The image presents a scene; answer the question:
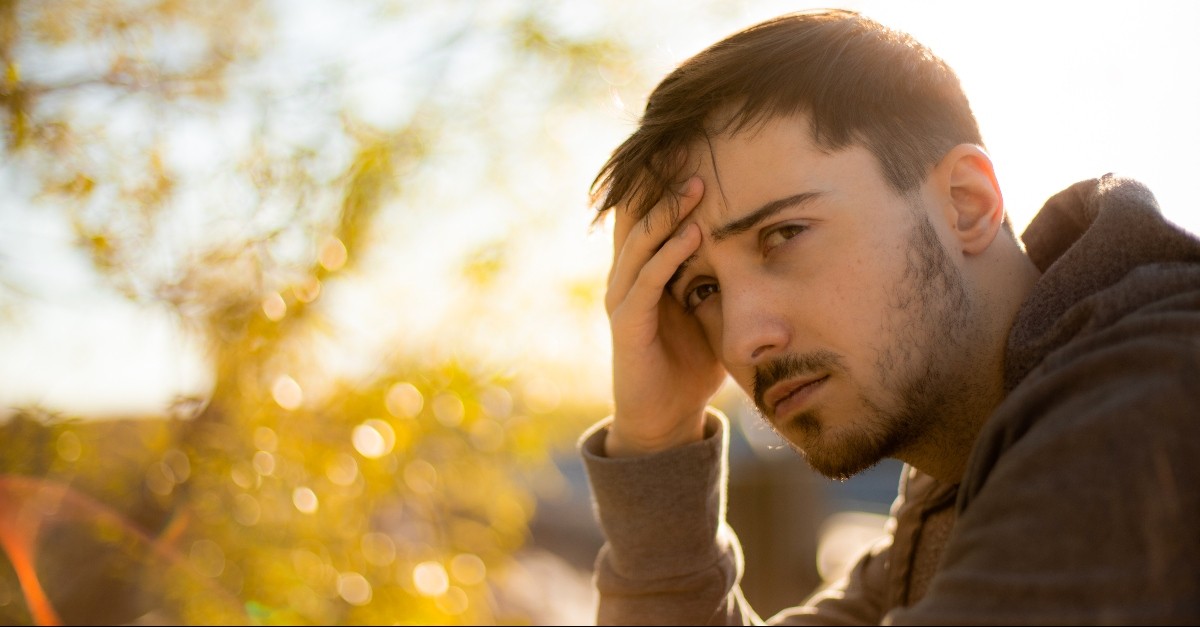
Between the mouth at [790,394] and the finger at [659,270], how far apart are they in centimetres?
33

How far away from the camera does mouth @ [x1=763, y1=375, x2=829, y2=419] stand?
153 cm

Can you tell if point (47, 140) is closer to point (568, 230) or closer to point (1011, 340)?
point (568, 230)

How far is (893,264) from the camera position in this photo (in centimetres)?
150

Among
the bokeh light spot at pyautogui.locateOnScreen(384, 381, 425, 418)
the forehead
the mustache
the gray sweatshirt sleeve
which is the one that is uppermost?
the forehead

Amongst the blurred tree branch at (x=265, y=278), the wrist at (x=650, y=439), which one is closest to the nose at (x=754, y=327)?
the wrist at (x=650, y=439)

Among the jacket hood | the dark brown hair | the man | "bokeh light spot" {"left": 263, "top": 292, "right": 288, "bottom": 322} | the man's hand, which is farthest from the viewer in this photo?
"bokeh light spot" {"left": 263, "top": 292, "right": 288, "bottom": 322}

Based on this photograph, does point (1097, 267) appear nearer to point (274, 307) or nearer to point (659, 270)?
point (659, 270)

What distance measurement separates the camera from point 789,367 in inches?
60.8

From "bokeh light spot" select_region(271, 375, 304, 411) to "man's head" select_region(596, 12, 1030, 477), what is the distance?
0.99m

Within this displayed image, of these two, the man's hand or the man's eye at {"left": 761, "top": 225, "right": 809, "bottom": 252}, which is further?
the man's hand

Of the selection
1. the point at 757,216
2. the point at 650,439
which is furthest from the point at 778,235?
the point at 650,439

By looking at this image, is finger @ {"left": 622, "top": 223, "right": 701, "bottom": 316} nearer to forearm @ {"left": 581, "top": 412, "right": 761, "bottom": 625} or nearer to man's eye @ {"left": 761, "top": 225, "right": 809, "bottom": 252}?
man's eye @ {"left": 761, "top": 225, "right": 809, "bottom": 252}

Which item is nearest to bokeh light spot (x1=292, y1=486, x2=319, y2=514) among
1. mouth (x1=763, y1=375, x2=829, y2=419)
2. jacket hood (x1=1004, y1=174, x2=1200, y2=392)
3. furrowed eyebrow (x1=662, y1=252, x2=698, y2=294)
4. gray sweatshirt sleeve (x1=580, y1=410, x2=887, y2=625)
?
gray sweatshirt sleeve (x1=580, y1=410, x2=887, y2=625)

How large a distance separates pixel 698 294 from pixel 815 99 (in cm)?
49
